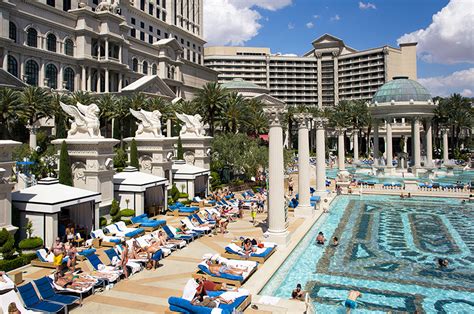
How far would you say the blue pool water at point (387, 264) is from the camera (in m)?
13.5

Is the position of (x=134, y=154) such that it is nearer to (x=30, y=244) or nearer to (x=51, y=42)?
(x=30, y=244)

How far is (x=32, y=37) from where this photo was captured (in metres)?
57.6

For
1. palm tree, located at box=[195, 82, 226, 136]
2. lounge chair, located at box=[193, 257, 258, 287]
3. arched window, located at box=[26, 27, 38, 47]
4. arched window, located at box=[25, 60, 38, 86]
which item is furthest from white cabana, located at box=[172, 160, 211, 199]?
arched window, located at box=[26, 27, 38, 47]

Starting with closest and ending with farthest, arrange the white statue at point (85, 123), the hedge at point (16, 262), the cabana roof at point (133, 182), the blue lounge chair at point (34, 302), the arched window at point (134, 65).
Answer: the blue lounge chair at point (34, 302), the hedge at point (16, 262), the white statue at point (85, 123), the cabana roof at point (133, 182), the arched window at point (134, 65)

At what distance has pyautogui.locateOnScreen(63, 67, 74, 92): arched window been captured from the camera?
62.8 metres

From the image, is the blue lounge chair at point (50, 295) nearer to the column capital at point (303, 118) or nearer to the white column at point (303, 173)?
the white column at point (303, 173)

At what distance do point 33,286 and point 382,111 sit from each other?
185 feet

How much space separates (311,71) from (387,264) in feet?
466

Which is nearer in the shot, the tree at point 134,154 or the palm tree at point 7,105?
the tree at point 134,154

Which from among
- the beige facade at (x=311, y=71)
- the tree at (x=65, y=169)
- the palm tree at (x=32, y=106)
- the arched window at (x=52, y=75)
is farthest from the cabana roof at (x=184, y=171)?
the beige facade at (x=311, y=71)

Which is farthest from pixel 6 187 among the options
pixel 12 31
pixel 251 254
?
pixel 12 31

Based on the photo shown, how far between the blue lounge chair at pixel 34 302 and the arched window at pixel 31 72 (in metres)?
53.0

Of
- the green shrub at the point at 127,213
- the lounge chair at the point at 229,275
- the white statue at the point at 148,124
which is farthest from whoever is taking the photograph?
the white statue at the point at 148,124

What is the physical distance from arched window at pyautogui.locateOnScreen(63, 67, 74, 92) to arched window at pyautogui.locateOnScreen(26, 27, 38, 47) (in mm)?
6259
